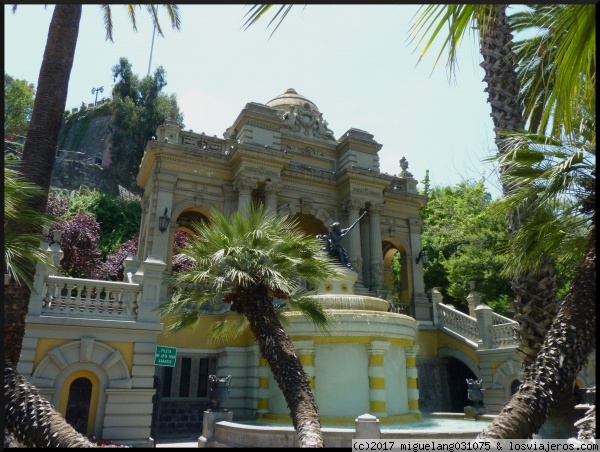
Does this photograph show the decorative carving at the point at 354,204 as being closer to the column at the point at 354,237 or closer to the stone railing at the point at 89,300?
the column at the point at 354,237

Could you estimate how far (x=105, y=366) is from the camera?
38.5 ft

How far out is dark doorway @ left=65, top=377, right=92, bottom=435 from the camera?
1139cm

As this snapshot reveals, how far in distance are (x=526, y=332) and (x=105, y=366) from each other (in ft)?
30.8

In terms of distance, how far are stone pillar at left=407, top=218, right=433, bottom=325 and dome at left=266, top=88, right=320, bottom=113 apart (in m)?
8.96

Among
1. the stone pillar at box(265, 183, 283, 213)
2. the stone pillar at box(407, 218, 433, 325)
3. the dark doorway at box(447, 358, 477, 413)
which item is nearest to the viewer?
the dark doorway at box(447, 358, 477, 413)

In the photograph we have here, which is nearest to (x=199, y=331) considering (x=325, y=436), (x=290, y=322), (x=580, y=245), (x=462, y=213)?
(x=290, y=322)

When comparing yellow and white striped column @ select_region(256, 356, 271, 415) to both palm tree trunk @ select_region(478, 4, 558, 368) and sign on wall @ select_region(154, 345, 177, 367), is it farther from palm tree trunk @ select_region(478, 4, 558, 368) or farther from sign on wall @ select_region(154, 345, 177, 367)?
palm tree trunk @ select_region(478, 4, 558, 368)

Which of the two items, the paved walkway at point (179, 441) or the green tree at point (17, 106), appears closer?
the paved walkway at point (179, 441)

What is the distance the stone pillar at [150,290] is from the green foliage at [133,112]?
39.7 metres

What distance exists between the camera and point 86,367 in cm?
1173

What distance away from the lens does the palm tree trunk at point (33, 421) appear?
18.2 feet

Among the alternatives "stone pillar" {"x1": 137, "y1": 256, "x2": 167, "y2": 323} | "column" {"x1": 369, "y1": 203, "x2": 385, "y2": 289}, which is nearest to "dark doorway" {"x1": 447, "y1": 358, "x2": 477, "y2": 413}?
"column" {"x1": 369, "y1": 203, "x2": 385, "y2": 289}

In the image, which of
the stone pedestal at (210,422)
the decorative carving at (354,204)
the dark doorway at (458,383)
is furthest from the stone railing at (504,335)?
the stone pedestal at (210,422)

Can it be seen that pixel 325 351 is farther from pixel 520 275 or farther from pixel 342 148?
pixel 342 148
